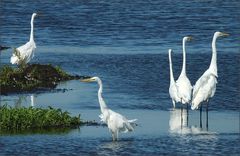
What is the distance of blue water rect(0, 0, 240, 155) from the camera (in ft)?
55.0

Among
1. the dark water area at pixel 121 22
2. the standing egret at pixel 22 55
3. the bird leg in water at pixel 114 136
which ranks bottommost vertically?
the bird leg in water at pixel 114 136

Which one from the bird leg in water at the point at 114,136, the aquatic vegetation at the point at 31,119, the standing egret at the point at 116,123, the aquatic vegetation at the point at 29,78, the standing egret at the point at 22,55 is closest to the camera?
the standing egret at the point at 116,123

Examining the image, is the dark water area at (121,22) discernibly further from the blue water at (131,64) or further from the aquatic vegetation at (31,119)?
the aquatic vegetation at (31,119)

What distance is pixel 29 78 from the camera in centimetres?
2225

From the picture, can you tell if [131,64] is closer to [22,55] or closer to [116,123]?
[22,55]

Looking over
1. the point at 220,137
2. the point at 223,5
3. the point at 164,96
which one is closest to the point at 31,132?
the point at 220,137

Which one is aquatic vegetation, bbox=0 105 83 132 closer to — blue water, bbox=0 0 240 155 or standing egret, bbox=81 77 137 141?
blue water, bbox=0 0 240 155

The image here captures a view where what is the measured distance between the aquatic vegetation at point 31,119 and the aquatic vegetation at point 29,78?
3.66 m

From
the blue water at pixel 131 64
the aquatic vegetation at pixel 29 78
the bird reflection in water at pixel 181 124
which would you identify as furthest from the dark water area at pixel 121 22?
the bird reflection in water at pixel 181 124

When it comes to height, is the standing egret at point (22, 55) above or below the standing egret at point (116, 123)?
above

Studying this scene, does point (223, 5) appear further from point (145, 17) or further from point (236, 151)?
point (236, 151)

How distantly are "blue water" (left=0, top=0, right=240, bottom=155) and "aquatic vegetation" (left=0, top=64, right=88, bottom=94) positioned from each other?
1.18 ft

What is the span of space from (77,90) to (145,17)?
15.6m

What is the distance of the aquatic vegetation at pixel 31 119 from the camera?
17516mm
